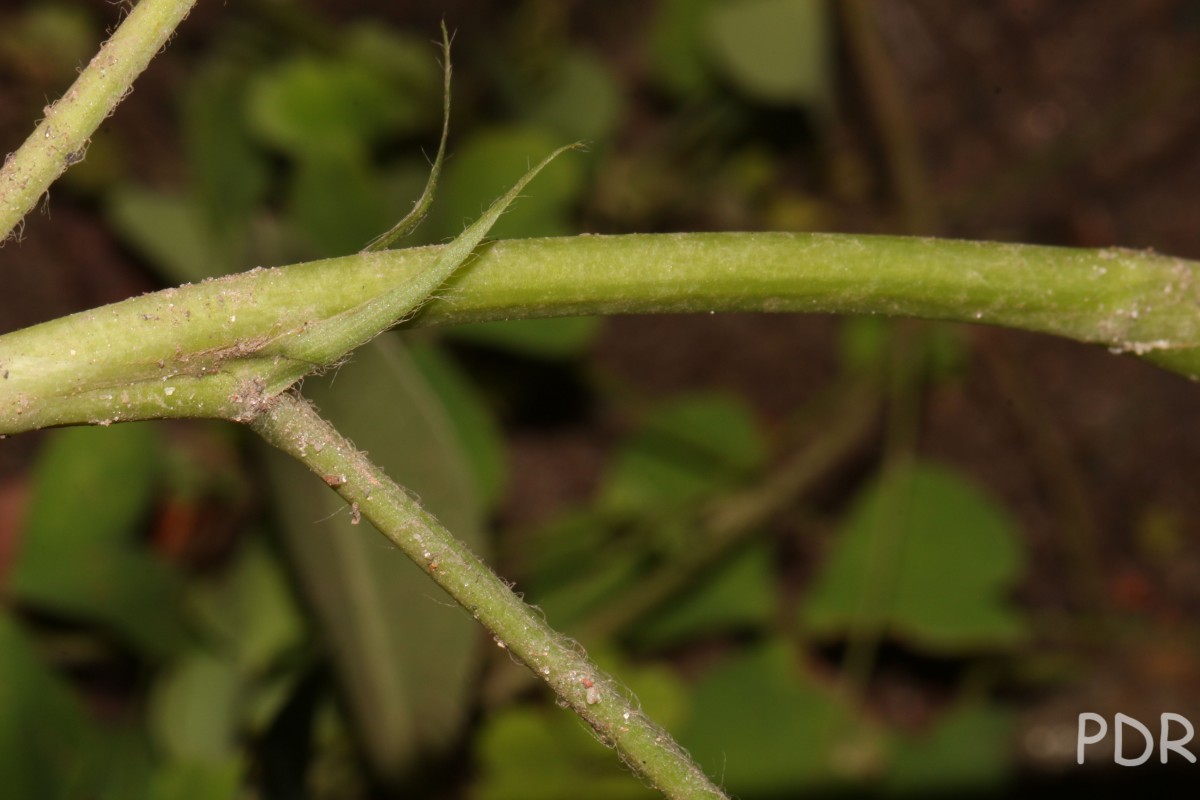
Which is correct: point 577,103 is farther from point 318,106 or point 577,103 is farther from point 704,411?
point 704,411

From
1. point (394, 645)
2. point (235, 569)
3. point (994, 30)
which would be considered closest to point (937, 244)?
point (394, 645)

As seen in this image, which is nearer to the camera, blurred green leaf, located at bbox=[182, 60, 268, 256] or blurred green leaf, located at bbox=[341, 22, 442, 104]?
blurred green leaf, located at bbox=[182, 60, 268, 256]

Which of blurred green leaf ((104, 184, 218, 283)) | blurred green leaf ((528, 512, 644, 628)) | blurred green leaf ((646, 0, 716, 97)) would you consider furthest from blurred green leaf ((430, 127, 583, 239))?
blurred green leaf ((528, 512, 644, 628))

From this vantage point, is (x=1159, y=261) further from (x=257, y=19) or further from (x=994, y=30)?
(x=257, y=19)

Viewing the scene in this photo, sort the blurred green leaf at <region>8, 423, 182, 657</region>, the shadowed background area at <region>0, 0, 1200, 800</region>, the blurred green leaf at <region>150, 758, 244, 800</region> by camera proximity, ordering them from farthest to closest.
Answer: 1. the shadowed background area at <region>0, 0, 1200, 800</region>
2. the blurred green leaf at <region>8, 423, 182, 657</region>
3. the blurred green leaf at <region>150, 758, 244, 800</region>

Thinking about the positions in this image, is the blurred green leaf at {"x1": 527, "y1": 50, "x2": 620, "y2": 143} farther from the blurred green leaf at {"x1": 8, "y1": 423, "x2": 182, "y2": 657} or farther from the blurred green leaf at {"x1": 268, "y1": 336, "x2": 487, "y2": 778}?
the blurred green leaf at {"x1": 8, "y1": 423, "x2": 182, "y2": 657}

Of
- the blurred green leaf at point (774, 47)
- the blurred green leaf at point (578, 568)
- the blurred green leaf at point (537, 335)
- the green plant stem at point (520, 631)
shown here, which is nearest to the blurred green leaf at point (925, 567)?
the blurred green leaf at point (578, 568)
